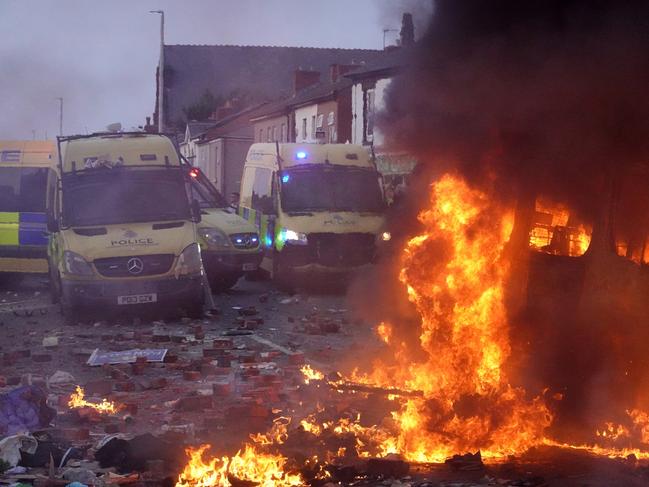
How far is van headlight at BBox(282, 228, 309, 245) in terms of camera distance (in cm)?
1766

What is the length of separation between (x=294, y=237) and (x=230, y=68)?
70543 millimetres

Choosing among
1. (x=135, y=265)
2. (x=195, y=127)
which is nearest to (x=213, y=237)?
(x=135, y=265)

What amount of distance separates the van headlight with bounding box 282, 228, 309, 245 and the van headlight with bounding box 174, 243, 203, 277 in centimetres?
330

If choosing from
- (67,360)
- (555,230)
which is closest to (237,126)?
(67,360)

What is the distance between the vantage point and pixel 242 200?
67.7 feet

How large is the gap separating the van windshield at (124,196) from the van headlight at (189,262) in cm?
79

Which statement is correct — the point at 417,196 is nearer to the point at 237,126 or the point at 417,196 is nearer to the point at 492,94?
the point at 492,94

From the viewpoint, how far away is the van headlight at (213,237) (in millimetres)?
17469

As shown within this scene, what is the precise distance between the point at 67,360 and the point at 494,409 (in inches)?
238

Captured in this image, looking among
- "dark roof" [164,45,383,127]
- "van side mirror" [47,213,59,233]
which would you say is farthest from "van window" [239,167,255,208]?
"dark roof" [164,45,383,127]

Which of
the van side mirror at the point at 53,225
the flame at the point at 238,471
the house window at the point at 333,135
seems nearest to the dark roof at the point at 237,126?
the house window at the point at 333,135

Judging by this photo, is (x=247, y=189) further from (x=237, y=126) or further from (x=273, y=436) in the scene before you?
(x=237, y=126)

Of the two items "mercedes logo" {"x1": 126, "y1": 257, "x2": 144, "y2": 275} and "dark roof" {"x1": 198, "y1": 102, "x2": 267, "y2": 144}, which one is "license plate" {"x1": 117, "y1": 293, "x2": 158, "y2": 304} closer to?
"mercedes logo" {"x1": 126, "y1": 257, "x2": 144, "y2": 275}

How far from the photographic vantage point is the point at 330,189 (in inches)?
725
